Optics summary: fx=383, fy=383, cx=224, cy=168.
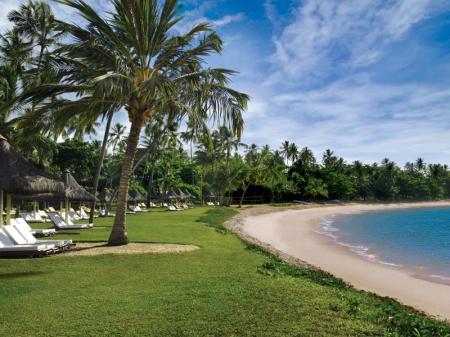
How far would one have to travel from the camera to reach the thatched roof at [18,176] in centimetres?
1149

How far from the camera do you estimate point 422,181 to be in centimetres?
9262

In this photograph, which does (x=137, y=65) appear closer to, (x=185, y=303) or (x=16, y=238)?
(x=16, y=238)

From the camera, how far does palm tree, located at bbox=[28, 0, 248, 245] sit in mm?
10781

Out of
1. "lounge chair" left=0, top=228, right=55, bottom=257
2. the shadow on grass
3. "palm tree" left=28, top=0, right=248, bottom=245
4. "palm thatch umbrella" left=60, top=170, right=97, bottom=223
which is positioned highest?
"palm tree" left=28, top=0, right=248, bottom=245

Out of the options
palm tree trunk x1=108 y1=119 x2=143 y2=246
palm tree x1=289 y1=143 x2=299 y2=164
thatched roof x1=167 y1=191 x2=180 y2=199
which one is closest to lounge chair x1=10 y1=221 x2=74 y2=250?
palm tree trunk x1=108 y1=119 x2=143 y2=246

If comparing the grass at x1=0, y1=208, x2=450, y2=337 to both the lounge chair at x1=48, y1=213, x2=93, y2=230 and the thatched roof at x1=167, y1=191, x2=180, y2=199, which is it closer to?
the lounge chair at x1=48, y1=213, x2=93, y2=230

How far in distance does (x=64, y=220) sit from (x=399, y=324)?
57.9ft

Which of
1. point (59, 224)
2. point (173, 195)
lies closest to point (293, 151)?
point (173, 195)

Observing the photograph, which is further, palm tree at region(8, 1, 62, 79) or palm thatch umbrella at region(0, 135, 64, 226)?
palm tree at region(8, 1, 62, 79)

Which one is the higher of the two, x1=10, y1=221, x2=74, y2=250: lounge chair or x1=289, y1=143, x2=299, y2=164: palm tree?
x1=289, y1=143, x2=299, y2=164: palm tree

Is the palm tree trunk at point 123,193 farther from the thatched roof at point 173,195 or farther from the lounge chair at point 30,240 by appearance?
the thatched roof at point 173,195

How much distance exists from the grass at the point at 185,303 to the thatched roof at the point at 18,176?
119 inches

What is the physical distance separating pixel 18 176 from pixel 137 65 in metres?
5.00

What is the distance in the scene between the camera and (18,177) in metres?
11.6
